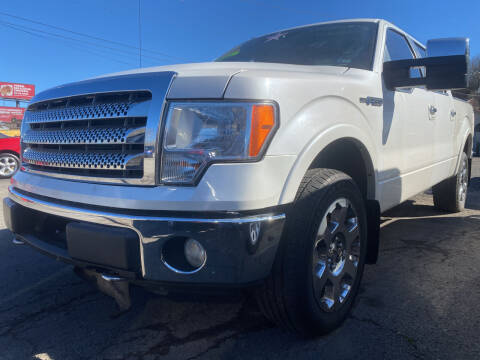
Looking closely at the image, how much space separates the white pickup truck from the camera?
1.50 meters

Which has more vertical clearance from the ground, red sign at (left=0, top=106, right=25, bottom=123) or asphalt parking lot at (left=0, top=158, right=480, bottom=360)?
red sign at (left=0, top=106, right=25, bottom=123)

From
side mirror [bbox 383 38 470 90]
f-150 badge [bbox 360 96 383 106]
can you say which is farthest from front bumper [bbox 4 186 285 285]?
side mirror [bbox 383 38 470 90]

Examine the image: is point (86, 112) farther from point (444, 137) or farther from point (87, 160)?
point (444, 137)

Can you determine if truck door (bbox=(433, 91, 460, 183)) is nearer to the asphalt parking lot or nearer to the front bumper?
the asphalt parking lot

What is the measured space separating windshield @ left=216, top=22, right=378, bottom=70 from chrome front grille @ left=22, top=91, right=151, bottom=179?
1.55 m

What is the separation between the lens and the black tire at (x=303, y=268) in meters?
1.65

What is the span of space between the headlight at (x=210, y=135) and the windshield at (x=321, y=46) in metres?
1.32

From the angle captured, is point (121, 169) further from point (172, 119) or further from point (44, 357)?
point (44, 357)

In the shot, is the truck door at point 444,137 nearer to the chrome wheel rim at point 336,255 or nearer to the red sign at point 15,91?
the chrome wheel rim at point 336,255

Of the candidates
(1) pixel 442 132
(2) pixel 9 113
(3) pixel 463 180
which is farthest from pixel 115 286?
(2) pixel 9 113

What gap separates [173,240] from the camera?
154cm

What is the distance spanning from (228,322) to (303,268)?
0.70 meters

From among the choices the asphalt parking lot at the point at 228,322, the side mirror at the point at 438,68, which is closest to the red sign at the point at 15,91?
the asphalt parking lot at the point at 228,322

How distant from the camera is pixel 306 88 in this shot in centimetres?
176
